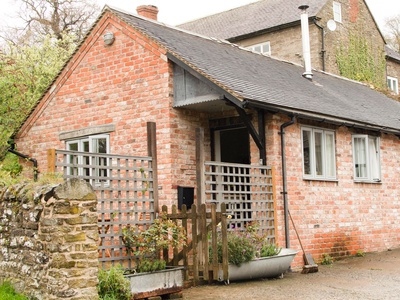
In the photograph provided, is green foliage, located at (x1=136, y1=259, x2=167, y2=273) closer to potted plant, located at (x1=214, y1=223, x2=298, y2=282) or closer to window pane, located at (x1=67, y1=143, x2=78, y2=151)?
potted plant, located at (x1=214, y1=223, x2=298, y2=282)

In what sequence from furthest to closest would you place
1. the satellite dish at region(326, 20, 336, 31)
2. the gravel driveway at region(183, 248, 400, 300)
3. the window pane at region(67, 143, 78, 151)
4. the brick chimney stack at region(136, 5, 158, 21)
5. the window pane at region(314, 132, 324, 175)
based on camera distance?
1. the satellite dish at region(326, 20, 336, 31)
2. the brick chimney stack at region(136, 5, 158, 21)
3. the window pane at region(67, 143, 78, 151)
4. the window pane at region(314, 132, 324, 175)
5. the gravel driveway at region(183, 248, 400, 300)

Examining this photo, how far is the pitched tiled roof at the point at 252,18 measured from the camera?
29.9 metres

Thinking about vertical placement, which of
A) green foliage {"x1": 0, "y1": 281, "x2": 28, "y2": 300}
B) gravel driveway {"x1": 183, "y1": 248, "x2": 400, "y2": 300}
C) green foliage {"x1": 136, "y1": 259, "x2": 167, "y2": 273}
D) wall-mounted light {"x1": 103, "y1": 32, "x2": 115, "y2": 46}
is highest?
wall-mounted light {"x1": 103, "y1": 32, "x2": 115, "y2": 46}

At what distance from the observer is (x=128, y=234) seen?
9727 mm

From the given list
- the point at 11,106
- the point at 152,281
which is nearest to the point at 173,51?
the point at 152,281

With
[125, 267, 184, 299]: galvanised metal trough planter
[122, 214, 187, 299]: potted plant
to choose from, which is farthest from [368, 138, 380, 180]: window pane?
[125, 267, 184, 299]: galvanised metal trough planter

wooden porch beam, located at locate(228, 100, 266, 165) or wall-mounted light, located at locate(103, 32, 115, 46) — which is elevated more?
wall-mounted light, located at locate(103, 32, 115, 46)

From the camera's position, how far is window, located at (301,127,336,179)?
1410 centimetres

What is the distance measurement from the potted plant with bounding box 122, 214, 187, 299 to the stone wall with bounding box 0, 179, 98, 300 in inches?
38.9

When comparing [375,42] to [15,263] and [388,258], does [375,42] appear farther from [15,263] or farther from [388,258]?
[15,263]

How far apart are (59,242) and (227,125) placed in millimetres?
6791

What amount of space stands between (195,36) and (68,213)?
32.3 ft

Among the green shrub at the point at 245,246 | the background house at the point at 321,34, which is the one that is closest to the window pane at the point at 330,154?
the green shrub at the point at 245,246

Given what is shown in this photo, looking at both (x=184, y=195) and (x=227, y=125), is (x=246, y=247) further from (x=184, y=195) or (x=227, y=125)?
(x=227, y=125)
